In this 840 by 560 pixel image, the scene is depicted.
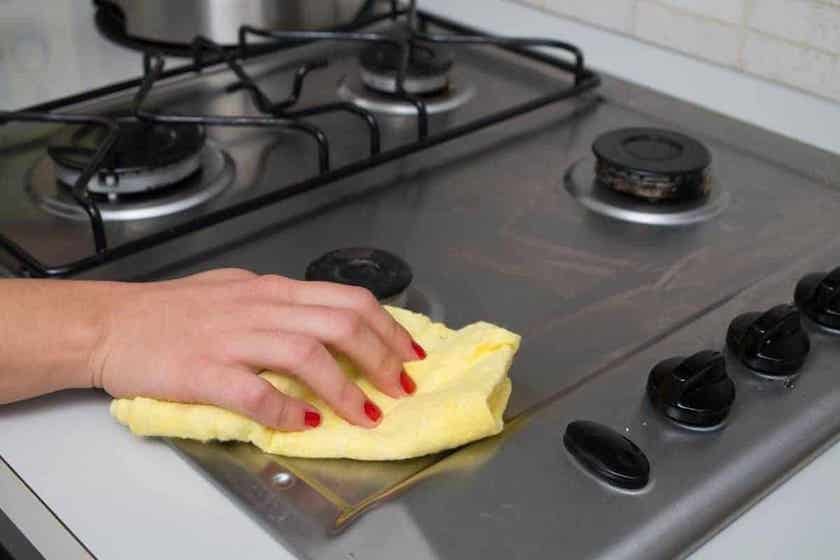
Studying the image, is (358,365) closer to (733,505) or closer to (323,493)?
(323,493)

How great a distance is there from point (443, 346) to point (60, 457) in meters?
0.22

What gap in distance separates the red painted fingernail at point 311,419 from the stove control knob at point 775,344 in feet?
0.82

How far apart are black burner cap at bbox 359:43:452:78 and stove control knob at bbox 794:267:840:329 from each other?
1.43 feet

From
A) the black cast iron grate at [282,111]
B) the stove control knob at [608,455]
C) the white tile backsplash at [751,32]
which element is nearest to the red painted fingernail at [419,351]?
the stove control knob at [608,455]

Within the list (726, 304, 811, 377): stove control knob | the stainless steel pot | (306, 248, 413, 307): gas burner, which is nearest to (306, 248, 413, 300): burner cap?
(306, 248, 413, 307): gas burner

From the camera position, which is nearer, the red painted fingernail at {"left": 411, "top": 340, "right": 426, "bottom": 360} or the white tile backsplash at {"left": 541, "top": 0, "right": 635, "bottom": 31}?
the red painted fingernail at {"left": 411, "top": 340, "right": 426, "bottom": 360}

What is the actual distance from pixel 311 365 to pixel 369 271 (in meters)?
0.13

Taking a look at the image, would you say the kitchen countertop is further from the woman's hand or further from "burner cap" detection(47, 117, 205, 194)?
"burner cap" detection(47, 117, 205, 194)

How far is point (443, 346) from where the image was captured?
2.08 feet

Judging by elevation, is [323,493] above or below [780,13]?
below

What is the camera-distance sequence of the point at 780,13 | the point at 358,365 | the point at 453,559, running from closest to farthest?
1. the point at 453,559
2. the point at 358,365
3. the point at 780,13

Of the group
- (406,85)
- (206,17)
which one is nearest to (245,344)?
(406,85)

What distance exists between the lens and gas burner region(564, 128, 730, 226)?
83cm

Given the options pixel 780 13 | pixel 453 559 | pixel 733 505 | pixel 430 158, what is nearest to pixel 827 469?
pixel 733 505
